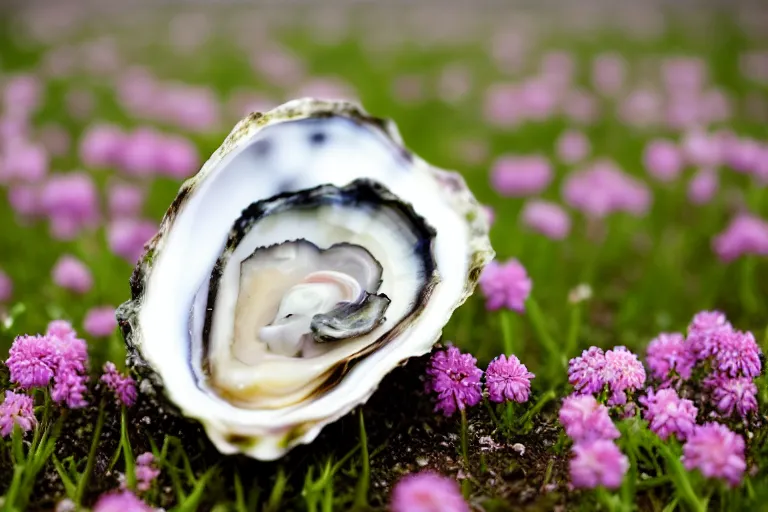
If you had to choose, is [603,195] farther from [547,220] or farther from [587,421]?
[587,421]

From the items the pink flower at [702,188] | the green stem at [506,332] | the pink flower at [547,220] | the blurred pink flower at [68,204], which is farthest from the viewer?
the pink flower at [702,188]

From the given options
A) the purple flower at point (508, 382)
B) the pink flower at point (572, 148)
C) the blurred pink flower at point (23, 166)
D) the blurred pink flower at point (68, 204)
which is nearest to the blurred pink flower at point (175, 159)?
Result: the blurred pink flower at point (68, 204)

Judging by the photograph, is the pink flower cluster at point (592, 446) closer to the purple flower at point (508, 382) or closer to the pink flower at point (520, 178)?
the purple flower at point (508, 382)

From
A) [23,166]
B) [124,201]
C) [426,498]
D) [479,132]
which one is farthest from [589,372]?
[479,132]

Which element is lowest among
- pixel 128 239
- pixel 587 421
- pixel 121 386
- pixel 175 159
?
pixel 587 421

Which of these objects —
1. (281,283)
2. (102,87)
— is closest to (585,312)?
(281,283)

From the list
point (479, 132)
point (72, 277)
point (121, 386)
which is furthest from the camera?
point (479, 132)

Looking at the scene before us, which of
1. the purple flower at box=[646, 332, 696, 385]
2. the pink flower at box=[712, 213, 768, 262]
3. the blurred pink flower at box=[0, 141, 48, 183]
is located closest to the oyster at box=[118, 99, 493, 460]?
the purple flower at box=[646, 332, 696, 385]
